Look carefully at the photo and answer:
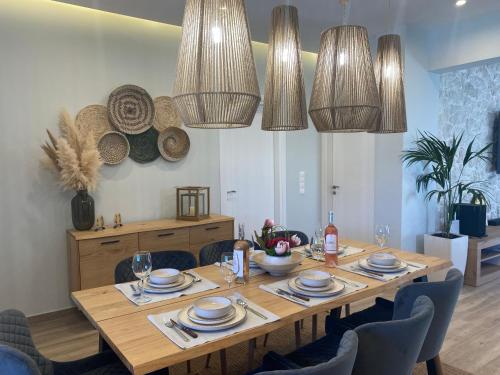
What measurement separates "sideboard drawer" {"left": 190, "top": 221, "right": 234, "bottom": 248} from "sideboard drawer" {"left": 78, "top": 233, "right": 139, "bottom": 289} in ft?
2.00

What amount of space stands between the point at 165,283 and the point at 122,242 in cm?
160

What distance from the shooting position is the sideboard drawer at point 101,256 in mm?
3238

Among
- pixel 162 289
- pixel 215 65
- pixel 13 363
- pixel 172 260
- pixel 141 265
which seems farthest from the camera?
pixel 172 260

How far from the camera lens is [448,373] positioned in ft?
8.40

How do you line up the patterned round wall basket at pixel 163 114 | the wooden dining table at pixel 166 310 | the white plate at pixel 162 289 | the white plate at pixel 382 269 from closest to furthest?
the wooden dining table at pixel 166 310
the white plate at pixel 162 289
the white plate at pixel 382 269
the patterned round wall basket at pixel 163 114

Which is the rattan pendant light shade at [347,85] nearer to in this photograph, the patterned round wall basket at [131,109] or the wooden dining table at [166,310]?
→ the wooden dining table at [166,310]

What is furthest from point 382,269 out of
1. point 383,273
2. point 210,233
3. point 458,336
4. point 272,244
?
point 210,233

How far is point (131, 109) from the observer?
12.5ft

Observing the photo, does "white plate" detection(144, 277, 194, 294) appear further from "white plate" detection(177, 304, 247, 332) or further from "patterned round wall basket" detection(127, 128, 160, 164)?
"patterned round wall basket" detection(127, 128, 160, 164)

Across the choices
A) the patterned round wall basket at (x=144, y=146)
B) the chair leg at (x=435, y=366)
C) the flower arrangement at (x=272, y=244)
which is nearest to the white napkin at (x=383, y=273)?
the flower arrangement at (x=272, y=244)

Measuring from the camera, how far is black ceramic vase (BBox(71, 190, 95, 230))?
3.41 m

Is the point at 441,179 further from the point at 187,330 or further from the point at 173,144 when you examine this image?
the point at 187,330

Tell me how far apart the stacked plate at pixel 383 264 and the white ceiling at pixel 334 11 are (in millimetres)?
2338

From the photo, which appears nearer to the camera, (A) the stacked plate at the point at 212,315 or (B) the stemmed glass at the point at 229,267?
(A) the stacked plate at the point at 212,315
